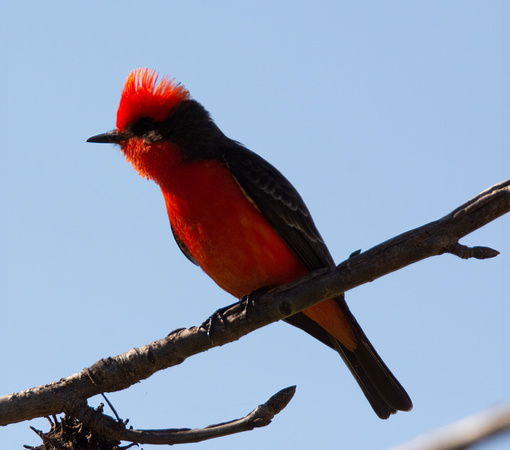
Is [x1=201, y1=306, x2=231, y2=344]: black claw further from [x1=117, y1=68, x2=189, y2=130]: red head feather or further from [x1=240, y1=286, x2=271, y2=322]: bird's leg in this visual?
[x1=117, y1=68, x2=189, y2=130]: red head feather

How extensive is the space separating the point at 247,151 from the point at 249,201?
812 mm

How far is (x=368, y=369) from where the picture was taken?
6.54 meters

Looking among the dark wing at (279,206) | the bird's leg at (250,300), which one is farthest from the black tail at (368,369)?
the bird's leg at (250,300)

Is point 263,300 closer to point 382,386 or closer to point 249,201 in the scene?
point 249,201

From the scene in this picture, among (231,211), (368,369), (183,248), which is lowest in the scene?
(368,369)

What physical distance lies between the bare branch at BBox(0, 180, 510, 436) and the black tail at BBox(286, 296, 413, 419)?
59.6 inches

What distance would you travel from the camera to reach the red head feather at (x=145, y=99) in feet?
22.5

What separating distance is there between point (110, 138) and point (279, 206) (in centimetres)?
218

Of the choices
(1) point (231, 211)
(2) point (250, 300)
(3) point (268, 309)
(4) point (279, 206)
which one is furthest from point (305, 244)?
(3) point (268, 309)

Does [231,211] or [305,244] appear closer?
[231,211]

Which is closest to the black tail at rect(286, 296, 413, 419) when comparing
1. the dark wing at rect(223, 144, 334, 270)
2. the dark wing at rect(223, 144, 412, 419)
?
the dark wing at rect(223, 144, 412, 419)

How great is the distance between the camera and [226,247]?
5820mm

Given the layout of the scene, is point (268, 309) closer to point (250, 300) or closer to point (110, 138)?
point (250, 300)

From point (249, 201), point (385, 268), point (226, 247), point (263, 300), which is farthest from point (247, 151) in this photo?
point (385, 268)
